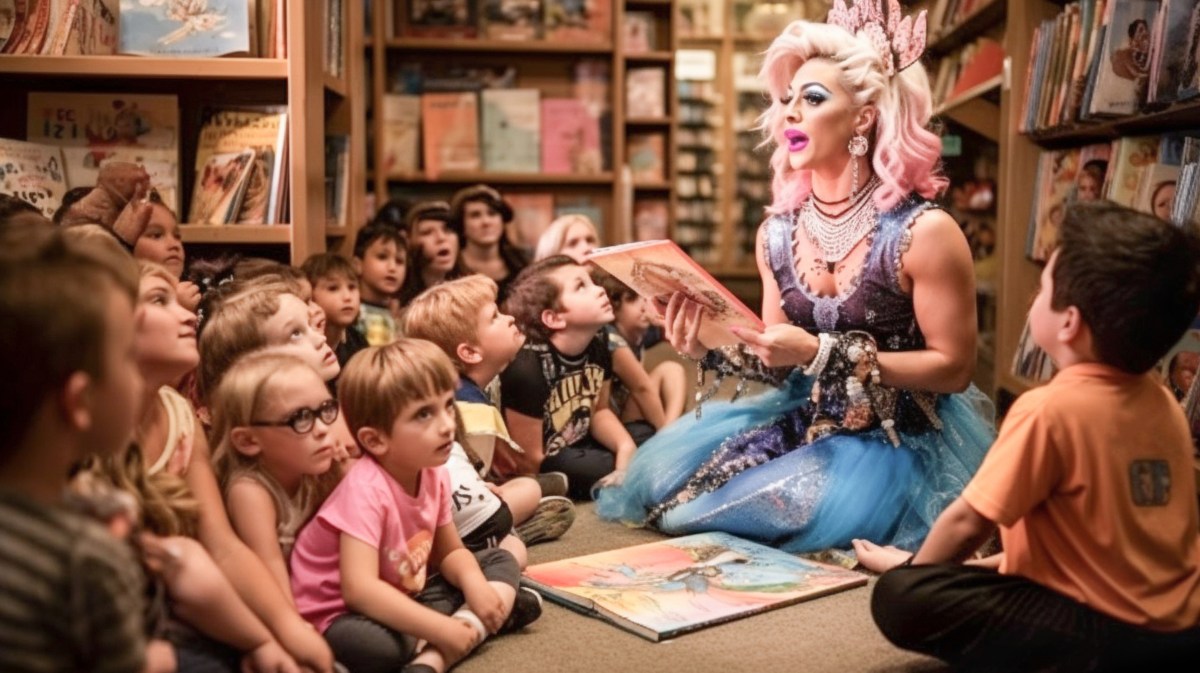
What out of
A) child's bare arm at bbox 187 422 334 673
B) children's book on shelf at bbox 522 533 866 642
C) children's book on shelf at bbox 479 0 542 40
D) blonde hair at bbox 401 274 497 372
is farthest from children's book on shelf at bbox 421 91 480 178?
child's bare arm at bbox 187 422 334 673

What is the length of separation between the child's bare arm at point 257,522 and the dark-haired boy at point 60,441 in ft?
1.95

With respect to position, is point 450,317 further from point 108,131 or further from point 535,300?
point 108,131

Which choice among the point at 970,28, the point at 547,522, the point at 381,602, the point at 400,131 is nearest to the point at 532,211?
the point at 400,131

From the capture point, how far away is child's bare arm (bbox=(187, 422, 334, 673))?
63.8 inches

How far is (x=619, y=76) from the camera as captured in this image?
18.1 ft

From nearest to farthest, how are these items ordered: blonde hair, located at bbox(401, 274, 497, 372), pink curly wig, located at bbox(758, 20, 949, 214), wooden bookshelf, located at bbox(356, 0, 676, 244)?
pink curly wig, located at bbox(758, 20, 949, 214) → blonde hair, located at bbox(401, 274, 497, 372) → wooden bookshelf, located at bbox(356, 0, 676, 244)

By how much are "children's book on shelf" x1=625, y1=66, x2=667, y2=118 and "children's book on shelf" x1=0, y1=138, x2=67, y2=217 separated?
3.75m

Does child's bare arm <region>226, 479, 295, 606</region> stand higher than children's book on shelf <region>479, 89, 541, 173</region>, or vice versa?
children's book on shelf <region>479, 89, 541, 173</region>

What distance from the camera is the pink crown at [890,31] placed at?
2311mm

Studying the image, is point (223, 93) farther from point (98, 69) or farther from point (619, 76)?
point (619, 76)

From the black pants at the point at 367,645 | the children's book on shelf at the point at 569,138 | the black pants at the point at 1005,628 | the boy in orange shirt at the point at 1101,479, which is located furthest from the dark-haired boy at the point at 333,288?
the children's book on shelf at the point at 569,138

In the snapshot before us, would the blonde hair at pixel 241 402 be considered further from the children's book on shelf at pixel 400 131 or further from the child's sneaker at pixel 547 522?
the children's book on shelf at pixel 400 131

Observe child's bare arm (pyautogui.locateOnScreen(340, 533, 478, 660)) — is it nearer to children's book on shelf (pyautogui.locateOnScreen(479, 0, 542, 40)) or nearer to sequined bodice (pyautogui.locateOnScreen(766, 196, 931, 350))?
sequined bodice (pyautogui.locateOnScreen(766, 196, 931, 350))

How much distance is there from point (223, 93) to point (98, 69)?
12.4 inches
